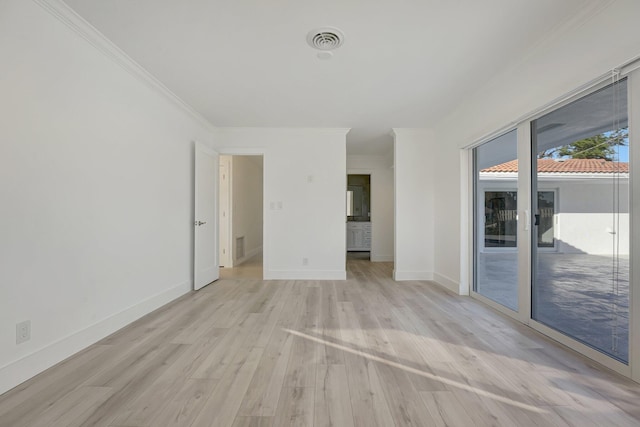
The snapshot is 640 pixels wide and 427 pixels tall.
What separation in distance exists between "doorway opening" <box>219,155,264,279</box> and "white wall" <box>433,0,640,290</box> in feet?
9.96

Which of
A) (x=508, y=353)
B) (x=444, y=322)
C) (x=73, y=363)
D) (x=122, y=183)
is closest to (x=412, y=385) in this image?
(x=508, y=353)

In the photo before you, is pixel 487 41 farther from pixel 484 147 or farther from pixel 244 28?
pixel 244 28

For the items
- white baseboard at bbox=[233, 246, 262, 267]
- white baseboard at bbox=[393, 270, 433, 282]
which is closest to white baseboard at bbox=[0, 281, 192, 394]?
white baseboard at bbox=[233, 246, 262, 267]

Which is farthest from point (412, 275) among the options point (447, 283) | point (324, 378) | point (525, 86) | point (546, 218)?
point (324, 378)

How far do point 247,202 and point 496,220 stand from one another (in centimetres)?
524

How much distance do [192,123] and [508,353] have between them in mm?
4253

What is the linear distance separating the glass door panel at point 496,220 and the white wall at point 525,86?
0.21m

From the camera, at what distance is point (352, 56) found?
2525 millimetres

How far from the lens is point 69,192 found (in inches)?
81.2

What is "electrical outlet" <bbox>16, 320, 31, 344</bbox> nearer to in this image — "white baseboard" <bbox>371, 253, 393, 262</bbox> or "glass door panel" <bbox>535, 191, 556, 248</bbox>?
"glass door panel" <bbox>535, 191, 556, 248</bbox>

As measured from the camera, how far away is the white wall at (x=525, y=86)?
179 centimetres

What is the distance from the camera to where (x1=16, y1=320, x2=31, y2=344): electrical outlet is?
1.71 meters

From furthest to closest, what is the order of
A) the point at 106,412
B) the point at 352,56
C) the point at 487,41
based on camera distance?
the point at 352,56, the point at 487,41, the point at 106,412

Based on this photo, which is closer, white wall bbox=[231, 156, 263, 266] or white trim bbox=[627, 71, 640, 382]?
white trim bbox=[627, 71, 640, 382]
